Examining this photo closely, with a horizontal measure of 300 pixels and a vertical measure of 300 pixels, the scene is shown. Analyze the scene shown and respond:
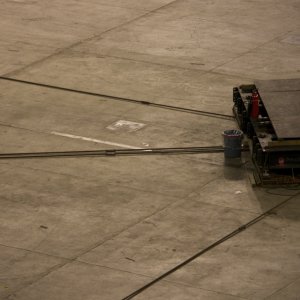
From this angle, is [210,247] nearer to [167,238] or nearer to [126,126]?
[167,238]

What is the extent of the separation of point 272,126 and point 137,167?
6.24ft

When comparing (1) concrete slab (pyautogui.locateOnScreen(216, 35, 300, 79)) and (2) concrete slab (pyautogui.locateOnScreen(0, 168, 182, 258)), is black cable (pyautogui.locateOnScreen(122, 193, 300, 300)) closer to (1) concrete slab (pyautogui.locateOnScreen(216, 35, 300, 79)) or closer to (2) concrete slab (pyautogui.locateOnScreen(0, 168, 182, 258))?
(2) concrete slab (pyautogui.locateOnScreen(0, 168, 182, 258))

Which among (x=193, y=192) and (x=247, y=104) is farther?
(x=247, y=104)

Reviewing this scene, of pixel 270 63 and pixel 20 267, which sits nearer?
pixel 20 267

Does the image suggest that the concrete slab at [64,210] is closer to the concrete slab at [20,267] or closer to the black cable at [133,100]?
the concrete slab at [20,267]

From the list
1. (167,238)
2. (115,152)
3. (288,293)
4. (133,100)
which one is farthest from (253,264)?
(133,100)

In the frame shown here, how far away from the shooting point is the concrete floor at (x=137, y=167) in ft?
36.5

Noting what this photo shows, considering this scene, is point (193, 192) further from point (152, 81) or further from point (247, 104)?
point (152, 81)

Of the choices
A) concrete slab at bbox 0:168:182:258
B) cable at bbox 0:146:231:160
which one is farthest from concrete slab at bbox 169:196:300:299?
cable at bbox 0:146:231:160

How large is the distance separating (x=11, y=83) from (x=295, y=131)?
5.92m

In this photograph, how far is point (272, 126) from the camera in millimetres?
13477

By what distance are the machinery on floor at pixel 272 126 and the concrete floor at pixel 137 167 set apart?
0.29 meters

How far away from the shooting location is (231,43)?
757 inches

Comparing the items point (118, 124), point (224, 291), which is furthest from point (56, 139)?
point (224, 291)
